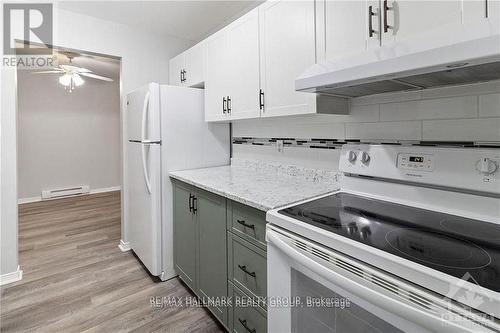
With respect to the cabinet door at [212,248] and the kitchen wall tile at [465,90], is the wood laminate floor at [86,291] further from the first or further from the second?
the kitchen wall tile at [465,90]

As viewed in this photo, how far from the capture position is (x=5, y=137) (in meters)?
2.21

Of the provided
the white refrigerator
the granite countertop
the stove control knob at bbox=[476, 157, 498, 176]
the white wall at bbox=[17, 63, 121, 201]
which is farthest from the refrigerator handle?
the white wall at bbox=[17, 63, 121, 201]

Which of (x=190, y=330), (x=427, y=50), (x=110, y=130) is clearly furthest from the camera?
(x=110, y=130)

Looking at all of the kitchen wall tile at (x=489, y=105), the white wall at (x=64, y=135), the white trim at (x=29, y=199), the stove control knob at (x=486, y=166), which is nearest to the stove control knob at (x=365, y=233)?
the stove control knob at (x=486, y=166)

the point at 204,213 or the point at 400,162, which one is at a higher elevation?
the point at 400,162

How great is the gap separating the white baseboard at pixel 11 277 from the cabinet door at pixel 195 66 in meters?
2.30

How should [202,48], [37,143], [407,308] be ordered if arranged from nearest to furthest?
[407,308] → [202,48] → [37,143]

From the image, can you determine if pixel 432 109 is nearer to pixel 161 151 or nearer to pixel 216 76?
pixel 216 76

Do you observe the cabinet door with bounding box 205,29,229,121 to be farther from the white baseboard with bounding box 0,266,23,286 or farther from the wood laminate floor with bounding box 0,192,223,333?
the white baseboard with bounding box 0,266,23,286

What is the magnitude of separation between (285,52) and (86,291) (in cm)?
234

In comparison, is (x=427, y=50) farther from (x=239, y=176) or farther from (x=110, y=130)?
(x=110, y=130)

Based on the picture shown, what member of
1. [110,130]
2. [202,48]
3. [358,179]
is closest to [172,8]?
[202,48]

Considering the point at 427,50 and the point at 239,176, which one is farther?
the point at 239,176

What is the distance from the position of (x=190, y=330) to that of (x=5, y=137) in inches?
86.0
